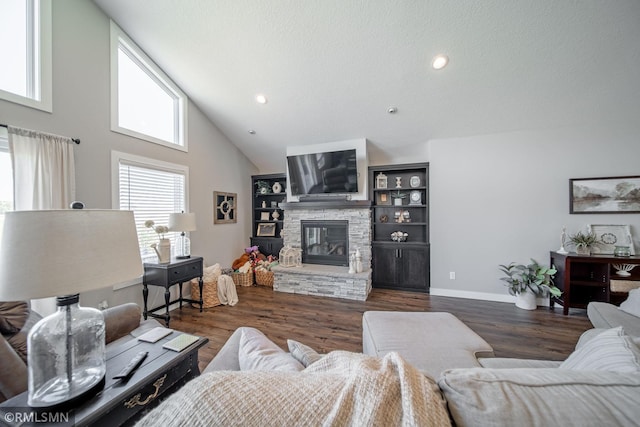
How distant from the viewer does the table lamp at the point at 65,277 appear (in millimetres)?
710

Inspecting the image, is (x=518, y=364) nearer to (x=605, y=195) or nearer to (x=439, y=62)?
(x=439, y=62)

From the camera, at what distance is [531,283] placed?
10.00 ft

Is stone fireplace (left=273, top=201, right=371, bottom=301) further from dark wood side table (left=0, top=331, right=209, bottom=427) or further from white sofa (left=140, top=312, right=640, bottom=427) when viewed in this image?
white sofa (left=140, top=312, right=640, bottom=427)

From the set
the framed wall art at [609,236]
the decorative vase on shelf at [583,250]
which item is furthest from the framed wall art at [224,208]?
the framed wall art at [609,236]

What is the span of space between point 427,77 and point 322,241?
116 inches

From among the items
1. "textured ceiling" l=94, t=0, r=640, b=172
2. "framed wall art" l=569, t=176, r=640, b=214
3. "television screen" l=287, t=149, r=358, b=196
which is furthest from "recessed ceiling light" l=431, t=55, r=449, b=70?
"framed wall art" l=569, t=176, r=640, b=214

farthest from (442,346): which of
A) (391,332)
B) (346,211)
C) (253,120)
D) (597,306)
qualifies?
(253,120)

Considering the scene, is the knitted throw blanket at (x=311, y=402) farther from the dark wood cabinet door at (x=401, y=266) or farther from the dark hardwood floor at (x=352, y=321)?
the dark wood cabinet door at (x=401, y=266)

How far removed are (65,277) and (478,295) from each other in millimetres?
4320

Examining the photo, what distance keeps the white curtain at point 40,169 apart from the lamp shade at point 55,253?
1.95 metres

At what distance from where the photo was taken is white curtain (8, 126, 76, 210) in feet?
6.34

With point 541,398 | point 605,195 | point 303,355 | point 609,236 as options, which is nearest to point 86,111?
point 303,355

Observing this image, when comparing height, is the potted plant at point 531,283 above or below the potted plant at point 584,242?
below

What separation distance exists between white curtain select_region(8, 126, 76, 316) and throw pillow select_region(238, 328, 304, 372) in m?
2.28
